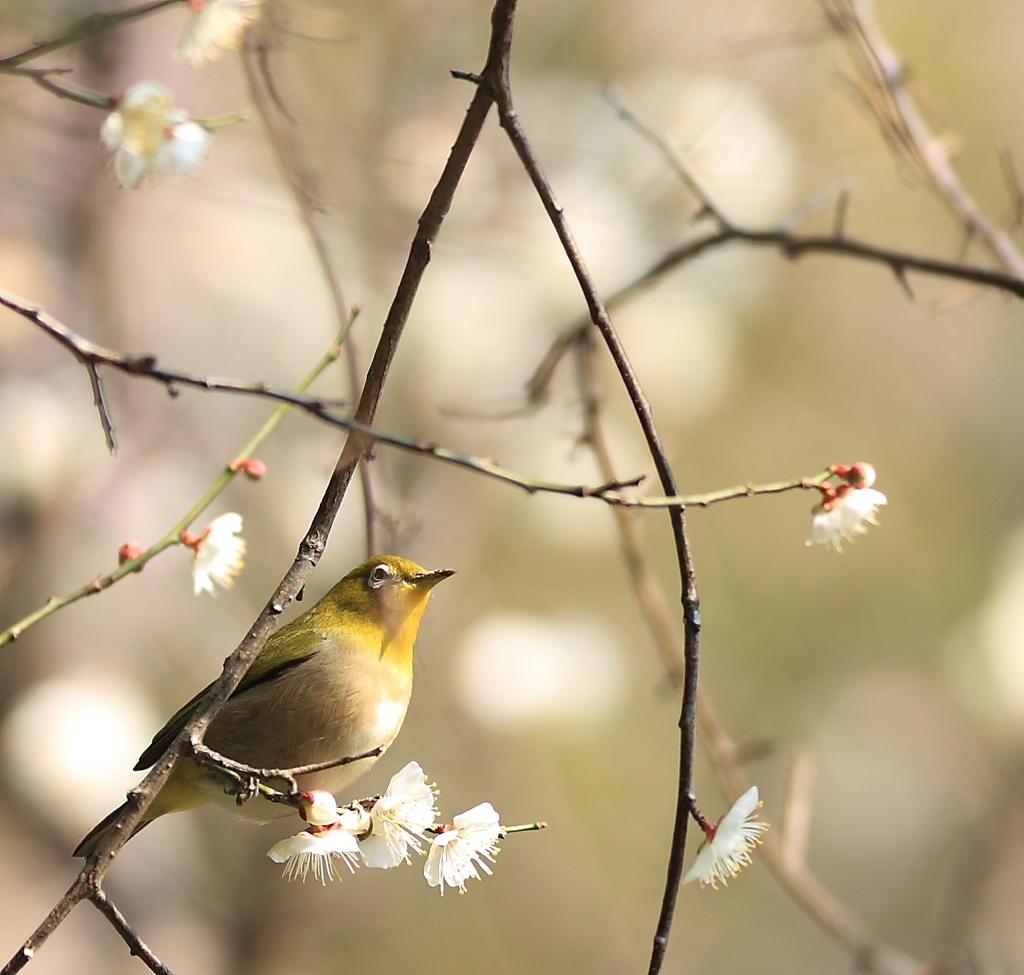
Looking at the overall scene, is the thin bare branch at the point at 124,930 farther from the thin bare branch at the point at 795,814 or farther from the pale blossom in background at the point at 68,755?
the pale blossom in background at the point at 68,755

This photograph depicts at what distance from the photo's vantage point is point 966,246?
8.27 feet

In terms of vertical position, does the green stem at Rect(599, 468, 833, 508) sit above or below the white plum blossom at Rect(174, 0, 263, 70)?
below

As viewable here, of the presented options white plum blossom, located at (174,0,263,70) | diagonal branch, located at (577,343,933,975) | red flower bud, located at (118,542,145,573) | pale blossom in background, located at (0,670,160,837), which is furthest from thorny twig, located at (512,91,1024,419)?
pale blossom in background, located at (0,670,160,837)

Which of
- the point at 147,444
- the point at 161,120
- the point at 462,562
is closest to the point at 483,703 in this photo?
the point at 462,562

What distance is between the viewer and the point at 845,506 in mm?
1702

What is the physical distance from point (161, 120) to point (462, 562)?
4.09 m

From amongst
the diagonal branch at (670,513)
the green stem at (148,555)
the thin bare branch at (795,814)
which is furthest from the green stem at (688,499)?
the thin bare branch at (795,814)

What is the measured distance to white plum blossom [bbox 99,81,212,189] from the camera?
5.23 ft

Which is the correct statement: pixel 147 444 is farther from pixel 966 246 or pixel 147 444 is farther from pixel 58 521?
pixel 966 246

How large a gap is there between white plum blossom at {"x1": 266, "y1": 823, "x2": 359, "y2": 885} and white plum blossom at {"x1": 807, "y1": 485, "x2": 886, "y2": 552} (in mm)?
852

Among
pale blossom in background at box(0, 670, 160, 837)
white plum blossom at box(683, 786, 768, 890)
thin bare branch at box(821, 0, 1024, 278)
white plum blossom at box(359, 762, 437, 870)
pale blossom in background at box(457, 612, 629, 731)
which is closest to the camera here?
white plum blossom at box(683, 786, 768, 890)

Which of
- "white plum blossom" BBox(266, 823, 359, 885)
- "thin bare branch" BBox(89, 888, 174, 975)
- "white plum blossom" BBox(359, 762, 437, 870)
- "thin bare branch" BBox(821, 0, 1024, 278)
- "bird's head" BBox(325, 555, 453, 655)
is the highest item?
"thin bare branch" BBox(821, 0, 1024, 278)

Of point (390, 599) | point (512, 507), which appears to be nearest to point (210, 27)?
point (390, 599)

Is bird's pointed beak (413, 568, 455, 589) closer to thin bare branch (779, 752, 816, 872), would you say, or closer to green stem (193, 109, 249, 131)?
thin bare branch (779, 752, 816, 872)
